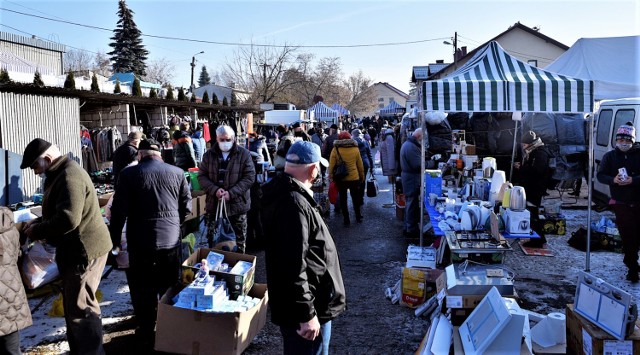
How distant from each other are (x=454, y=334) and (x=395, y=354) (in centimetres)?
59

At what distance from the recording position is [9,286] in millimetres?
3096

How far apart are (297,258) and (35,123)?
32.6ft

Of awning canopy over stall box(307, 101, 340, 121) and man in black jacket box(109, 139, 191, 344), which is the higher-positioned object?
awning canopy over stall box(307, 101, 340, 121)

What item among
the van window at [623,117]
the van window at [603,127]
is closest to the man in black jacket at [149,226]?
the van window at [623,117]

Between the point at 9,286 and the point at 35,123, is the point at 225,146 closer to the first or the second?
the point at 9,286

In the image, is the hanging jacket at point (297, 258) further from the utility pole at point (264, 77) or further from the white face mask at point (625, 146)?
the utility pole at point (264, 77)

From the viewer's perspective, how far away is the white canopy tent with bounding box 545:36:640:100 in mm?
12000

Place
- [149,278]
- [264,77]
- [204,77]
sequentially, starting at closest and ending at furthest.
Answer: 1. [149,278]
2. [264,77]
3. [204,77]

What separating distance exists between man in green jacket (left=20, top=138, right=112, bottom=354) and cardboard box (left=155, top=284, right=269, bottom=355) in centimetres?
51

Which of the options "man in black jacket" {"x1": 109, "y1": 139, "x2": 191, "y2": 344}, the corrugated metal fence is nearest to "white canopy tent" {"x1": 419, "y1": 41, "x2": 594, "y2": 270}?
"man in black jacket" {"x1": 109, "y1": 139, "x2": 191, "y2": 344}

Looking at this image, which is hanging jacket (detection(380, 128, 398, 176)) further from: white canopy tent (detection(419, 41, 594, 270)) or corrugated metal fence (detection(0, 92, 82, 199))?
corrugated metal fence (detection(0, 92, 82, 199))

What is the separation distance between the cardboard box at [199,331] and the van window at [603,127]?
8992 mm

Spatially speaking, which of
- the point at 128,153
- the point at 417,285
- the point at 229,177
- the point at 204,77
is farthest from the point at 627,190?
the point at 204,77

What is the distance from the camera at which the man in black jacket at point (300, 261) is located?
2484mm
